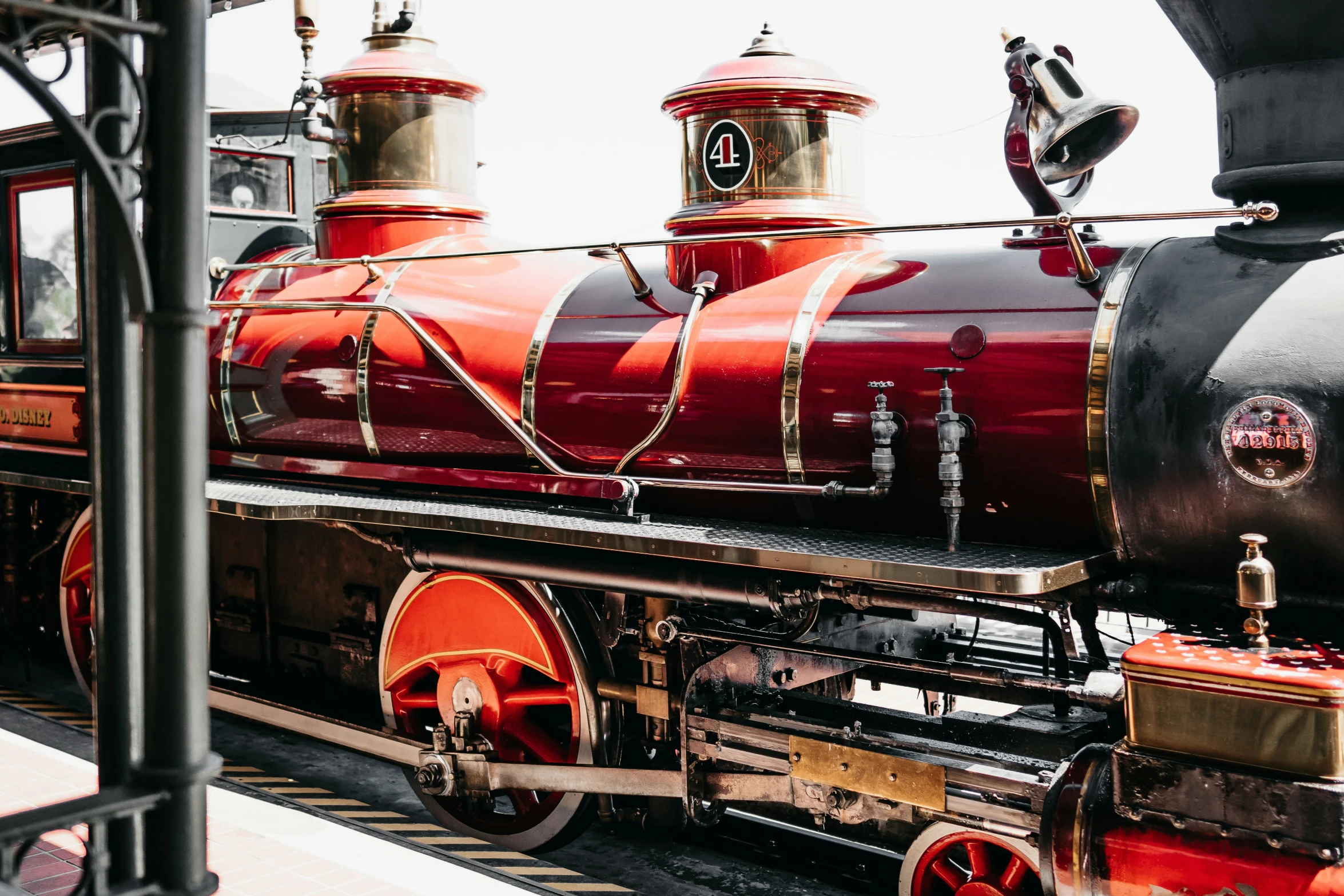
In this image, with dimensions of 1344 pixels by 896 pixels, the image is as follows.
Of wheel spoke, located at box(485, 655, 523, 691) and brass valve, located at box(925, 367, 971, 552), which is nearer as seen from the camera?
brass valve, located at box(925, 367, 971, 552)

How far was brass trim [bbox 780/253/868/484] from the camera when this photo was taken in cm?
394

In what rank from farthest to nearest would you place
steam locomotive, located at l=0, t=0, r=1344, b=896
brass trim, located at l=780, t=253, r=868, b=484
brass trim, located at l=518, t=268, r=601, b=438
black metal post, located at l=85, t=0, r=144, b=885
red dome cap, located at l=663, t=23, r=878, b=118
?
brass trim, located at l=518, t=268, r=601, b=438, red dome cap, located at l=663, t=23, r=878, b=118, brass trim, located at l=780, t=253, r=868, b=484, steam locomotive, located at l=0, t=0, r=1344, b=896, black metal post, located at l=85, t=0, r=144, b=885

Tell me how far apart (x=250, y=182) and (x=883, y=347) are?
→ 4108 millimetres

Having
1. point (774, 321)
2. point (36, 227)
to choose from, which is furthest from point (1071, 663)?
point (36, 227)

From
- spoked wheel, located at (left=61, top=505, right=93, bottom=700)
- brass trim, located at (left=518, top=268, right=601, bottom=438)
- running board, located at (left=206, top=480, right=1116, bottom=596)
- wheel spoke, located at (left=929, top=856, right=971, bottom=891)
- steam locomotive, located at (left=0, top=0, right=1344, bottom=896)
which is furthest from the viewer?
spoked wheel, located at (left=61, top=505, right=93, bottom=700)

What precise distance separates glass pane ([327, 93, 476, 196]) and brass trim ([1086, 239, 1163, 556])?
3.33 m

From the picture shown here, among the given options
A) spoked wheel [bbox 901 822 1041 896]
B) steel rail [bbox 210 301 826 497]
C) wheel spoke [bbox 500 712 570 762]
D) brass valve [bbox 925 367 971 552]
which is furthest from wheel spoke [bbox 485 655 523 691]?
brass valve [bbox 925 367 971 552]

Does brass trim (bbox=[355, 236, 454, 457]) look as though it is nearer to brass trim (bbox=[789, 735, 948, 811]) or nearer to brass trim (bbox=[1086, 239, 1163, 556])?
brass trim (bbox=[789, 735, 948, 811])

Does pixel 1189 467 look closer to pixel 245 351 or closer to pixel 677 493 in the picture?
pixel 677 493

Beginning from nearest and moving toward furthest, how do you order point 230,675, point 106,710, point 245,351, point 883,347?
point 106,710 → point 883,347 → point 245,351 → point 230,675

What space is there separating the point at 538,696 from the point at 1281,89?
3.13 metres

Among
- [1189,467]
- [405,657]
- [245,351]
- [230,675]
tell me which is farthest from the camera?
[230,675]

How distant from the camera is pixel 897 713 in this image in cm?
397

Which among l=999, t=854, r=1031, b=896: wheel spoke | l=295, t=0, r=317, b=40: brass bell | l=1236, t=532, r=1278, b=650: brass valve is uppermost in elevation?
l=295, t=0, r=317, b=40: brass bell
